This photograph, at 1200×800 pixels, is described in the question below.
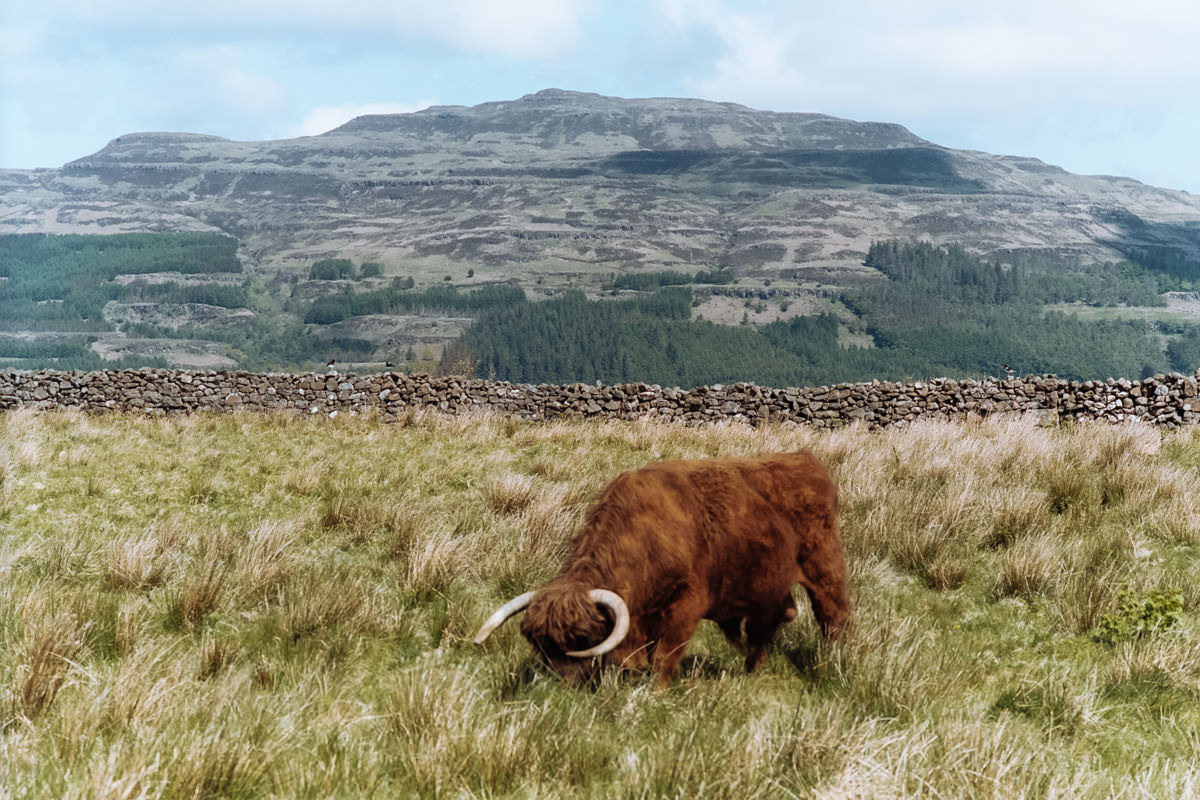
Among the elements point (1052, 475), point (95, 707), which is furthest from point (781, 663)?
point (1052, 475)

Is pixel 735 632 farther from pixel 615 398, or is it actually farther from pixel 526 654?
pixel 615 398

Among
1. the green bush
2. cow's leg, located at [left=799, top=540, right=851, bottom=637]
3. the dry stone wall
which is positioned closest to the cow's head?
cow's leg, located at [left=799, top=540, right=851, bottom=637]

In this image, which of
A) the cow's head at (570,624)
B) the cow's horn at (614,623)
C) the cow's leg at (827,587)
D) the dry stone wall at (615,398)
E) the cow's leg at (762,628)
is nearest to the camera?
the cow's horn at (614,623)

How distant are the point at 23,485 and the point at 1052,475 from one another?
34.0ft

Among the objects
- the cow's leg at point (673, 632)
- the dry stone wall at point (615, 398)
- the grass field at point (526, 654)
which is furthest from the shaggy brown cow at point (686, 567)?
the dry stone wall at point (615, 398)

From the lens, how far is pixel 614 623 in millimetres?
3934

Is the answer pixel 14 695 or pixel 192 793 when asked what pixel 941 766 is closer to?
pixel 192 793

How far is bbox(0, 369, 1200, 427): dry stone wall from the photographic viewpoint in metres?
17.5

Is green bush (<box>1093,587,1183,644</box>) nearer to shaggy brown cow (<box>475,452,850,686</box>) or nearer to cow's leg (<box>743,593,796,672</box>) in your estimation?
shaggy brown cow (<box>475,452,850,686</box>)

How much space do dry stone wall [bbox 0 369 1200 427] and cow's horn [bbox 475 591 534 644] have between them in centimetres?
1465

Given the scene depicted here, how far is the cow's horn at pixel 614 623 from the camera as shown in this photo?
3676 millimetres

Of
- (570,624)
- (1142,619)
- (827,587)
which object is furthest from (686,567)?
(1142,619)

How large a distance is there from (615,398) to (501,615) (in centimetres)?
1602

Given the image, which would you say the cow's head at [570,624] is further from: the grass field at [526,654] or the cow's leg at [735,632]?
the cow's leg at [735,632]
